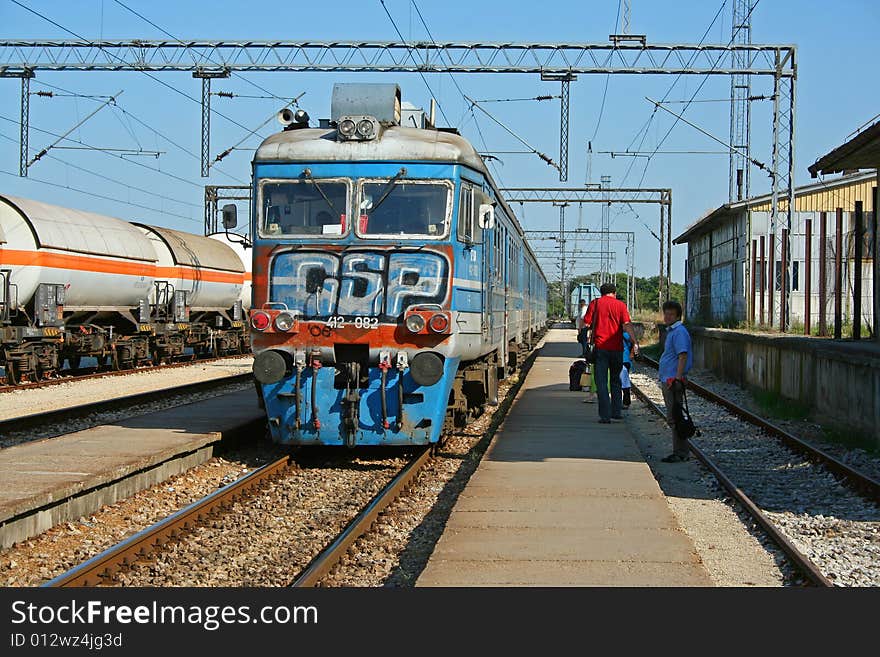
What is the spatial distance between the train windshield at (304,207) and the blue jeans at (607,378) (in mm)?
4207

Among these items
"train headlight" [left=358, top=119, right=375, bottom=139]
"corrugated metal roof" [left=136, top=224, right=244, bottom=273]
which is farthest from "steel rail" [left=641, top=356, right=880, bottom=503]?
"corrugated metal roof" [left=136, top=224, right=244, bottom=273]

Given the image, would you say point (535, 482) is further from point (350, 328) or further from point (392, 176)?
point (392, 176)

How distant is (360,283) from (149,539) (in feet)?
13.0

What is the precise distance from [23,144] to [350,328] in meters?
19.2

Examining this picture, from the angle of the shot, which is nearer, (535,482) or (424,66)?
(535,482)

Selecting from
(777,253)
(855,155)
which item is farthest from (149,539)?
(777,253)

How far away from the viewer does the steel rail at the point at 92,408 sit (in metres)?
13.5

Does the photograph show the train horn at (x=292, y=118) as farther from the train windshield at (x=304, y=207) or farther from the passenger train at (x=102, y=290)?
the passenger train at (x=102, y=290)

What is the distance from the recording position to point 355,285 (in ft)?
35.3

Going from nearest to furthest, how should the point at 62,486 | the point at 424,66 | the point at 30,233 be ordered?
1. the point at 62,486
2. the point at 30,233
3. the point at 424,66

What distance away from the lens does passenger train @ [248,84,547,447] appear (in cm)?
1059

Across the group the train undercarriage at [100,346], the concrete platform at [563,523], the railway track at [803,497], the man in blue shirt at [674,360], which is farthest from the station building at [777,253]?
the train undercarriage at [100,346]

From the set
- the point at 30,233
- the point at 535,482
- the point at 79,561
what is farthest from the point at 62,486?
the point at 30,233

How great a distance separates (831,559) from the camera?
7.44 meters
